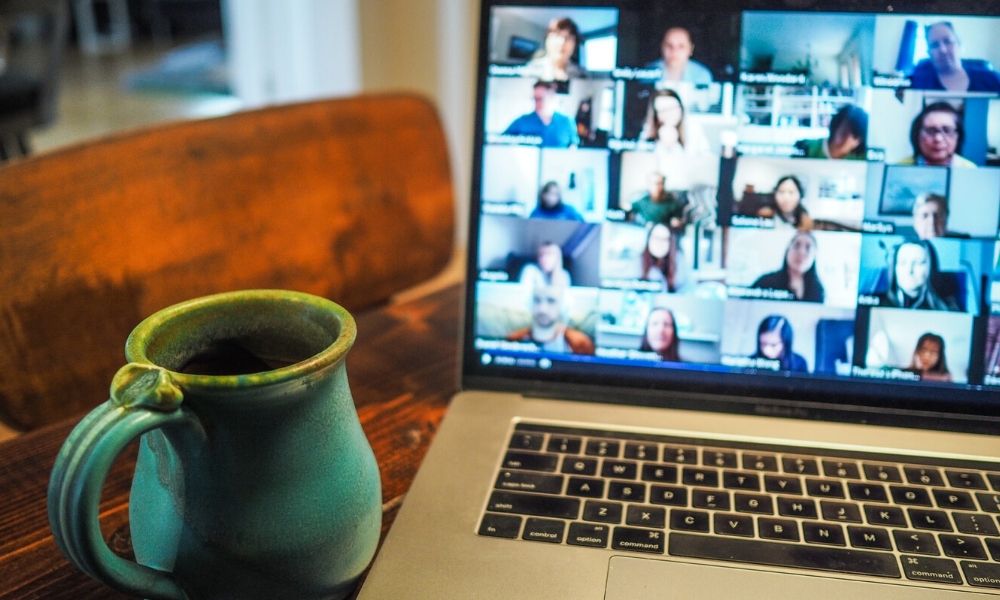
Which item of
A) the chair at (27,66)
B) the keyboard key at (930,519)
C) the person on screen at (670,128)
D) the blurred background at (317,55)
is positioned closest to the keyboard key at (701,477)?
the keyboard key at (930,519)

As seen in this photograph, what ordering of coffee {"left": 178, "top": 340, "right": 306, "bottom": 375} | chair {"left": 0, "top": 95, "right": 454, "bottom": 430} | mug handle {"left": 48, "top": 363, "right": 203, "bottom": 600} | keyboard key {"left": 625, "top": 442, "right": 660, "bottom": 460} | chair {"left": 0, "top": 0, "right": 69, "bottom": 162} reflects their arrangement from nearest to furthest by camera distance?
mug handle {"left": 48, "top": 363, "right": 203, "bottom": 600}, coffee {"left": 178, "top": 340, "right": 306, "bottom": 375}, keyboard key {"left": 625, "top": 442, "right": 660, "bottom": 460}, chair {"left": 0, "top": 95, "right": 454, "bottom": 430}, chair {"left": 0, "top": 0, "right": 69, "bottom": 162}

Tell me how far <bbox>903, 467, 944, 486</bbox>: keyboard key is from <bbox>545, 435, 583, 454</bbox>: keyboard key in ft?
0.63

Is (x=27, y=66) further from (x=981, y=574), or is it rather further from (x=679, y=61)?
(x=981, y=574)

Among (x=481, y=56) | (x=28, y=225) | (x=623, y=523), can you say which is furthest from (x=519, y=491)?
(x=28, y=225)

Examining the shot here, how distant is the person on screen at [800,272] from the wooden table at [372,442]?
0.25 m

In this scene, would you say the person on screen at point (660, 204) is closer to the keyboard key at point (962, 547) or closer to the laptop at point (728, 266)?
the laptop at point (728, 266)

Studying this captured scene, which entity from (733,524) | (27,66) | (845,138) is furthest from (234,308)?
(27,66)

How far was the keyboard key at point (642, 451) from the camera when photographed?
1.75ft

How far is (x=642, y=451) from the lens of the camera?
54 centimetres

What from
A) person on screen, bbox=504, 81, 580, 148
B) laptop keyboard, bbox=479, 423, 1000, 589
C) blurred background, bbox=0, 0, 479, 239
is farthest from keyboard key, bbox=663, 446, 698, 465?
blurred background, bbox=0, 0, 479, 239

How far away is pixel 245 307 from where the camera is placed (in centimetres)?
43

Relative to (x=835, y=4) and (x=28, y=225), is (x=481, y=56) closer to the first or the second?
(x=835, y=4)

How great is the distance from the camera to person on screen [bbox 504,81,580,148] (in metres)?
0.59

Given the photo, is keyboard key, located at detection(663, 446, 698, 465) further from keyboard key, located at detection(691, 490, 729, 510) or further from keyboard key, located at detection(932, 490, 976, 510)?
keyboard key, located at detection(932, 490, 976, 510)
